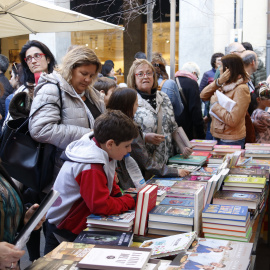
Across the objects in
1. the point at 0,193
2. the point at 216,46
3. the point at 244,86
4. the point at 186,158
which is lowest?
the point at 186,158

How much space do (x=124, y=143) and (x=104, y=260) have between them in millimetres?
838

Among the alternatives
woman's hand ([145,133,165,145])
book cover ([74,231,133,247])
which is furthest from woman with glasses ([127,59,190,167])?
book cover ([74,231,133,247])

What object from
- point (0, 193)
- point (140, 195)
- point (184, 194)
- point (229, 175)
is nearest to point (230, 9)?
point (229, 175)

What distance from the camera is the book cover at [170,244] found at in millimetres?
1892

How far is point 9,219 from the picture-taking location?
1722 millimetres

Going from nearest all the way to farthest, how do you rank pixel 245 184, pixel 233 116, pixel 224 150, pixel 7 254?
pixel 7 254
pixel 245 184
pixel 224 150
pixel 233 116

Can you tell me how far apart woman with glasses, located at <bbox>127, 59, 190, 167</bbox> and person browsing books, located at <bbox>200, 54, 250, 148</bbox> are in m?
0.75

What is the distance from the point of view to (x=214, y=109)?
4500mm

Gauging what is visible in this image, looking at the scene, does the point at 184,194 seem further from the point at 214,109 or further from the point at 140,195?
the point at 214,109

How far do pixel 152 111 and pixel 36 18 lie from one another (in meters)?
3.46

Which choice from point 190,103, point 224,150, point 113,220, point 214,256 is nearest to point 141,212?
point 113,220

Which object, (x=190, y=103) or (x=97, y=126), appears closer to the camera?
(x=97, y=126)

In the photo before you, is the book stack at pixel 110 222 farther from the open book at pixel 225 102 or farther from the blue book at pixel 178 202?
the open book at pixel 225 102

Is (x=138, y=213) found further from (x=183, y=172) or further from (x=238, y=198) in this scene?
(x=183, y=172)
